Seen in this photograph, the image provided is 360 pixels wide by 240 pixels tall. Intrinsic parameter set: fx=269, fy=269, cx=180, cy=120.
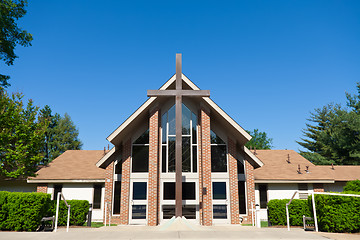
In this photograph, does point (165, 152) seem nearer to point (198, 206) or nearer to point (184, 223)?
point (198, 206)

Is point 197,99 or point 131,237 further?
Answer: point 197,99

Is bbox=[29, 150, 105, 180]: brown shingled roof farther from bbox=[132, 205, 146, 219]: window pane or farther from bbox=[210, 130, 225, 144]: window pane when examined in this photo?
bbox=[210, 130, 225, 144]: window pane

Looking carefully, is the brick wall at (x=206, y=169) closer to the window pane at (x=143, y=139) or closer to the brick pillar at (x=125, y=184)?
the window pane at (x=143, y=139)

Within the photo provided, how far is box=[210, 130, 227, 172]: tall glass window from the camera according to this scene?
50.5 feet

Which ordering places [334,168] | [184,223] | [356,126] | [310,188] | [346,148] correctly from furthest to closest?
[346,148]
[356,126]
[334,168]
[310,188]
[184,223]

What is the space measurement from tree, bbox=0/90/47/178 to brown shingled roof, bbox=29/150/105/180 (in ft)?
3.43

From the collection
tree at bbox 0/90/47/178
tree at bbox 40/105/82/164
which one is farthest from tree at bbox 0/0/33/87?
tree at bbox 40/105/82/164

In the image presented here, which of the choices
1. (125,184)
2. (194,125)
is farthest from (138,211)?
(194,125)

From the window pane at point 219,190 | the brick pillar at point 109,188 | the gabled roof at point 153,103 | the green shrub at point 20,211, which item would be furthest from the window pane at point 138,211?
the green shrub at point 20,211

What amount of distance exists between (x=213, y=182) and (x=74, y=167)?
35.5 ft

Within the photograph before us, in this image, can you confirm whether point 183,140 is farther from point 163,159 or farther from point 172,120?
point 163,159

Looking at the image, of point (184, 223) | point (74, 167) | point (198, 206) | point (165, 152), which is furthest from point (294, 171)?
point (74, 167)

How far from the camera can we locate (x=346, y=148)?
31484mm

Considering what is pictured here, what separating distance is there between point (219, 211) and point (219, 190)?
1.12 m
